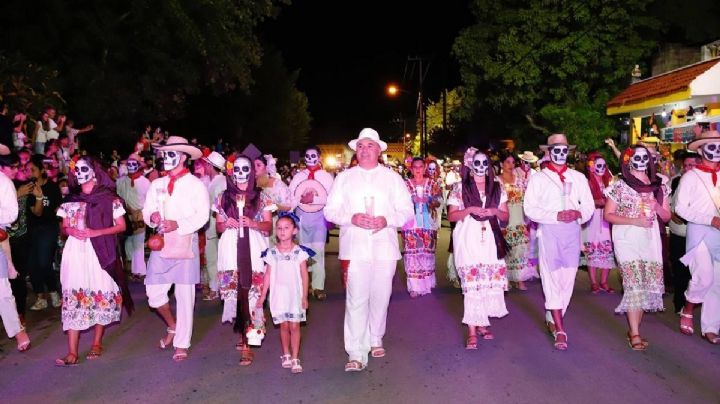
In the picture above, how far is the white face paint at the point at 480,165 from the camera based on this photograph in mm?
7512

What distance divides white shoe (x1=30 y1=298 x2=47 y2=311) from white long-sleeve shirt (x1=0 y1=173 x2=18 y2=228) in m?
2.96

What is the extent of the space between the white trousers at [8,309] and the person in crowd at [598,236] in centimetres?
776

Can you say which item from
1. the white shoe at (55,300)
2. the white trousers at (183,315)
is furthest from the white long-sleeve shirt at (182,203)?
the white shoe at (55,300)

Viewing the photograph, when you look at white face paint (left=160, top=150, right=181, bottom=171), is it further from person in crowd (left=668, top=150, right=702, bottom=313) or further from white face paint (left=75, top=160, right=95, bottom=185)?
person in crowd (left=668, top=150, right=702, bottom=313)

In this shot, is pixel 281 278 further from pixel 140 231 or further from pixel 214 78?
pixel 214 78

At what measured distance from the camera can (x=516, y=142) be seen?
1223 inches

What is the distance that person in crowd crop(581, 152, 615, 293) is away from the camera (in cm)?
1030

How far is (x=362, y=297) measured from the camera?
21.7 feet

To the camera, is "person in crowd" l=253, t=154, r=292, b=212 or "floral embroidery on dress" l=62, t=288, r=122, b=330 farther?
"person in crowd" l=253, t=154, r=292, b=212

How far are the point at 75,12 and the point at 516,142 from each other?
1914cm

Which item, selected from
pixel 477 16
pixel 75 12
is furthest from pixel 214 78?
pixel 477 16

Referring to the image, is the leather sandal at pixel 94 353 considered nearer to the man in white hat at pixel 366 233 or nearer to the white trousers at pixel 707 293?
the man in white hat at pixel 366 233

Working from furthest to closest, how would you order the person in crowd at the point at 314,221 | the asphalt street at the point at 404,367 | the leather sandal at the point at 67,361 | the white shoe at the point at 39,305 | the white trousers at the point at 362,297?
the person in crowd at the point at 314,221 < the white shoe at the point at 39,305 < the leather sandal at the point at 67,361 < the white trousers at the point at 362,297 < the asphalt street at the point at 404,367

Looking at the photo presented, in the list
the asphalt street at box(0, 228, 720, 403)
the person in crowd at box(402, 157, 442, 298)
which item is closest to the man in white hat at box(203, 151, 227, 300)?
the asphalt street at box(0, 228, 720, 403)
